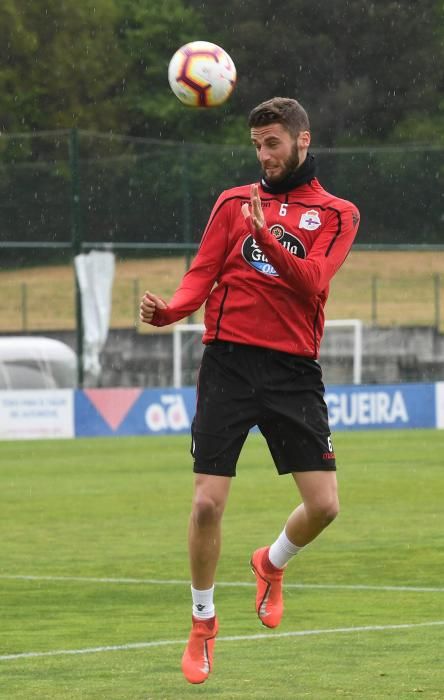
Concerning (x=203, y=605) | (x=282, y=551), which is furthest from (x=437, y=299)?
(x=203, y=605)

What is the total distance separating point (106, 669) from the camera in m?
7.41

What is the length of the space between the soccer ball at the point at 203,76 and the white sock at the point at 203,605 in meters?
4.93

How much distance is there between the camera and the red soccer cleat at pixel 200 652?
6.83 meters

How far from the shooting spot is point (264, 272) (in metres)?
7.14

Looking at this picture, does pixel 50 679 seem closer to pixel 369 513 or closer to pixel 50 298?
pixel 369 513

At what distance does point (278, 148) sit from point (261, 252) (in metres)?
0.44

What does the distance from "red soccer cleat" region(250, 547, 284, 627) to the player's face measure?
1783 millimetres

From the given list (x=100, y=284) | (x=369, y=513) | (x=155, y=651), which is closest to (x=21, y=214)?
(x=100, y=284)

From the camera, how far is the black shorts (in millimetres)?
7133

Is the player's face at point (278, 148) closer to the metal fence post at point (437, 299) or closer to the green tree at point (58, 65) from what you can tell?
the metal fence post at point (437, 299)

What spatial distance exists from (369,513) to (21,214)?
53.1ft

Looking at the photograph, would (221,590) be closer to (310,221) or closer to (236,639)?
(236,639)

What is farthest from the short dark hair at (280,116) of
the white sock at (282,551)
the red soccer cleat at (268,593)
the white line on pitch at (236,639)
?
the white line on pitch at (236,639)

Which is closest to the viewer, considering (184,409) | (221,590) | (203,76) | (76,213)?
(221,590)
